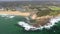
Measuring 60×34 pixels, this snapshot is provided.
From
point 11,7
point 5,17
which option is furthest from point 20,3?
point 5,17

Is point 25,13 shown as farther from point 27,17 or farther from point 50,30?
Answer: point 50,30

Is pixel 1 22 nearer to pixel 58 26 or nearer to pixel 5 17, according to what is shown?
pixel 5 17

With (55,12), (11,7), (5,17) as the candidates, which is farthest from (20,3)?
(55,12)

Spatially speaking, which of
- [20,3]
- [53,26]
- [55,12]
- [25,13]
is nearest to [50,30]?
[53,26]

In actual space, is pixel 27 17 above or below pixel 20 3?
below

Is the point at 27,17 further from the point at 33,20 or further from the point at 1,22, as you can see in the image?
the point at 1,22

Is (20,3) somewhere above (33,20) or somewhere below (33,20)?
above

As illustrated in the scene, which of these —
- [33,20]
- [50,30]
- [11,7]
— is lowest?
[50,30]
